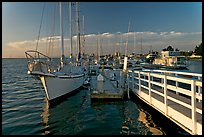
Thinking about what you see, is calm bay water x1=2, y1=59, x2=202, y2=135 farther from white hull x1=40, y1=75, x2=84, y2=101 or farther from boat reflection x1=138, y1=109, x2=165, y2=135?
white hull x1=40, y1=75, x2=84, y2=101

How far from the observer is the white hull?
11.0 metres

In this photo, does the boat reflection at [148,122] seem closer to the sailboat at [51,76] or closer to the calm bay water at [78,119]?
the calm bay water at [78,119]

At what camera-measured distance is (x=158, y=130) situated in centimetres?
663

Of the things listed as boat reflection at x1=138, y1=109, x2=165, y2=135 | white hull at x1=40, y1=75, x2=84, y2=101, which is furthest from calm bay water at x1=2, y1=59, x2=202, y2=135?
white hull at x1=40, y1=75, x2=84, y2=101

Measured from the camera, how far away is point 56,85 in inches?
460

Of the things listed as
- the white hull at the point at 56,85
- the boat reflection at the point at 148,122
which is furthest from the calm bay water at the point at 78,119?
the white hull at the point at 56,85

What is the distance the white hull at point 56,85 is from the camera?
36.0 ft

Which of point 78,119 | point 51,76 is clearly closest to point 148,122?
point 78,119

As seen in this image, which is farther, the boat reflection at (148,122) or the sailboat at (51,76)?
the sailboat at (51,76)

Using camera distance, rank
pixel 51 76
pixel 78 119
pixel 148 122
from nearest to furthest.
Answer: pixel 148 122
pixel 78 119
pixel 51 76

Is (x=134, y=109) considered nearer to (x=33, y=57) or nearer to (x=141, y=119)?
(x=141, y=119)

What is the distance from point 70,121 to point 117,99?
3.60 metres

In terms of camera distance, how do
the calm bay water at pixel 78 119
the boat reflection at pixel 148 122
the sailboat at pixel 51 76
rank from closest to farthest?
the boat reflection at pixel 148 122, the calm bay water at pixel 78 119, the sailboat at pixel 51 76

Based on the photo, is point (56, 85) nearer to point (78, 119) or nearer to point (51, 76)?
point (51, 76)
